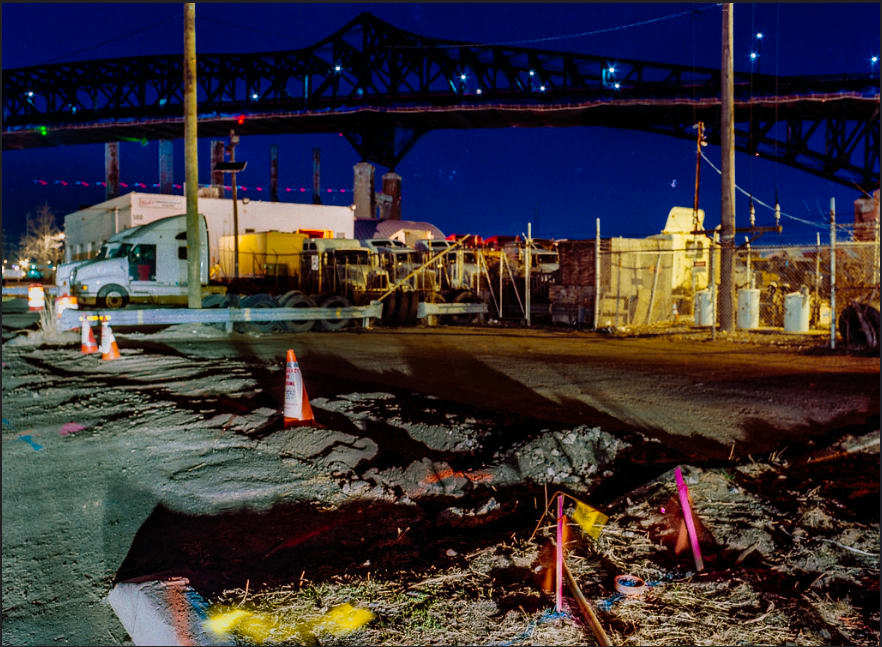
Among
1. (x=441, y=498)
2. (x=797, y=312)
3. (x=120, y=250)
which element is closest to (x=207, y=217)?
(x=120, y=250)

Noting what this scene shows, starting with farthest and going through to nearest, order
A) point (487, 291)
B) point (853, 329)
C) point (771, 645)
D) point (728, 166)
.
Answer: point (487, 291) < point (728, 166) < point (853, 329) < point (771, 645)

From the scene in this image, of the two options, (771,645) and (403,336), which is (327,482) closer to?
(771,645)

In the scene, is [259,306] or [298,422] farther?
[259,306]

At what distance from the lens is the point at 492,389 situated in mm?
9992

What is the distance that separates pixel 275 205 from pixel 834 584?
4502cm

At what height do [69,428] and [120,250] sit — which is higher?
[120,250]

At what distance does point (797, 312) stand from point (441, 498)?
1522cm

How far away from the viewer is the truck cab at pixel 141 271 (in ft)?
72.1

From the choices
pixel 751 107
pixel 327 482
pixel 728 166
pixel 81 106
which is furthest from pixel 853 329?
pixel 81 106

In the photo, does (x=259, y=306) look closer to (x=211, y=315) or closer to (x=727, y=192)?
(x=211, y=315)

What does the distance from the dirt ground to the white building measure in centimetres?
3231

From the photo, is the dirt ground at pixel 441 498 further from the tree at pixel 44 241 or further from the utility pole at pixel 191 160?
the tree at pixel 44 241

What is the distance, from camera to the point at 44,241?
258 ft

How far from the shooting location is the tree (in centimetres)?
7700
